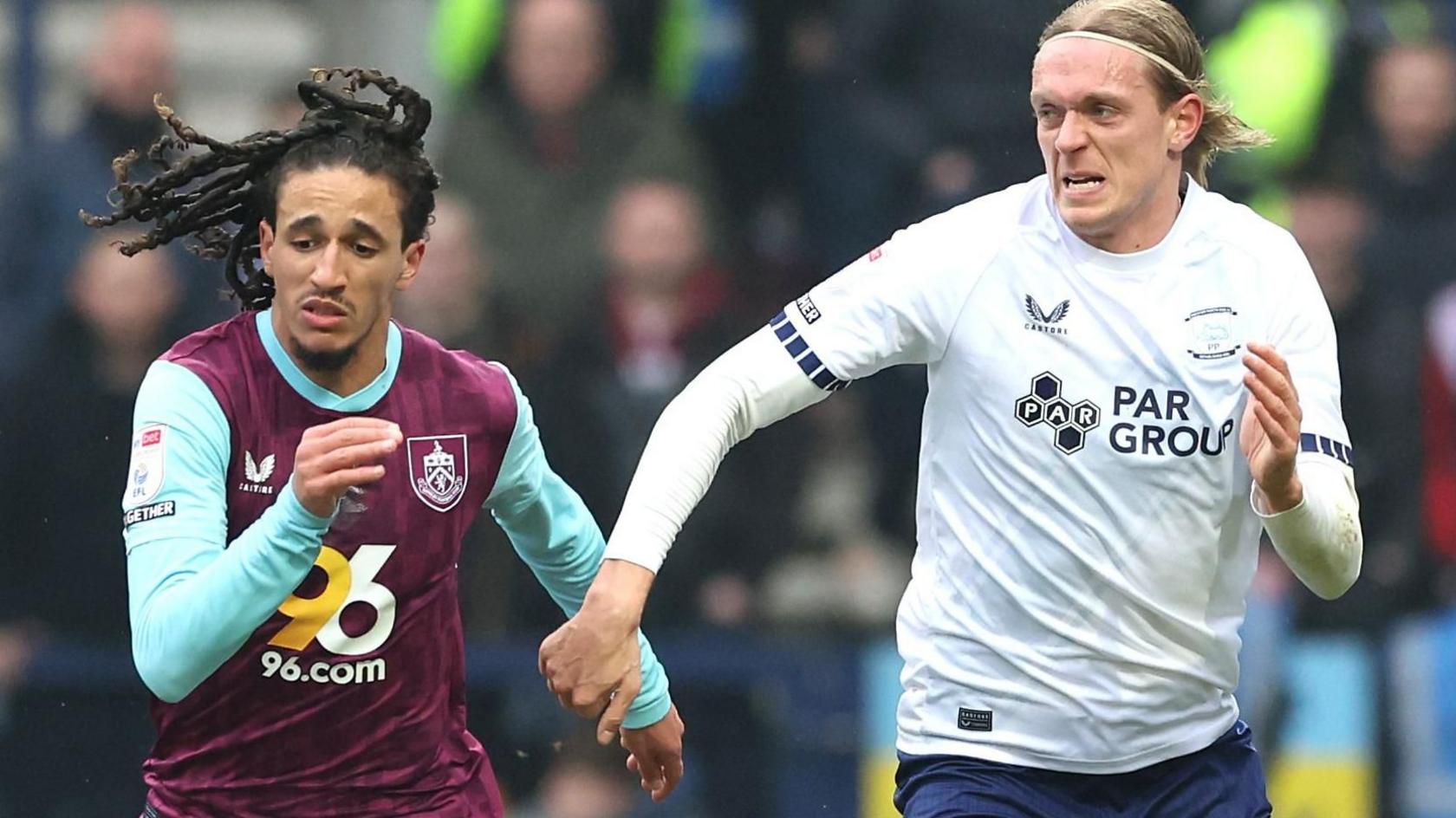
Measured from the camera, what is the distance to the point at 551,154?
28.1 ft

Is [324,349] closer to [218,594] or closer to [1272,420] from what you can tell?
[218,594]

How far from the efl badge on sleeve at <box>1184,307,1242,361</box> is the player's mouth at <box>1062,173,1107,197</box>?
290 millimetres

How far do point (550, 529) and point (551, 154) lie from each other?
417 centimetres

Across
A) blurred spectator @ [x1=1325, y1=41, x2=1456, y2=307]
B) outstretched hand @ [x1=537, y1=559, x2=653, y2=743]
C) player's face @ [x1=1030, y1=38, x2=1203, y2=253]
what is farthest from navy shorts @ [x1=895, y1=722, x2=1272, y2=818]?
blurred spectator @ [x1=1325, y1=41, x2=1456, y2=307]

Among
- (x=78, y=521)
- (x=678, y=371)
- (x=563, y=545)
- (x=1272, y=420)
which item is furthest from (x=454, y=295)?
(x=1272, y=420)

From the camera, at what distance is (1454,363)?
8641 millimetres

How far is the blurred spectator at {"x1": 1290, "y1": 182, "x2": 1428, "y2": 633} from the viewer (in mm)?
8602

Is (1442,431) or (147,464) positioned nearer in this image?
(147,464)

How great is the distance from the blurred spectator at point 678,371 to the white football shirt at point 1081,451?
3995mm

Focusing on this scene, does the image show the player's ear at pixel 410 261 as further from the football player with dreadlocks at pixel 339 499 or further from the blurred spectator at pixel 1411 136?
the blurred spectator at pixel 1411 136

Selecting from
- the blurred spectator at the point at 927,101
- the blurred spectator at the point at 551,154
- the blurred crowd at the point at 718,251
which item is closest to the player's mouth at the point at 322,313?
the blurred crowd at the point at 718,251

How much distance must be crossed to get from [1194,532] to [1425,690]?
16.0ft

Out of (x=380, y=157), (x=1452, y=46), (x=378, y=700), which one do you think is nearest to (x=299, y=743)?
(x=378, y=700)

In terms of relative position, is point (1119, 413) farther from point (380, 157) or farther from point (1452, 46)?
point (1452, 46)
